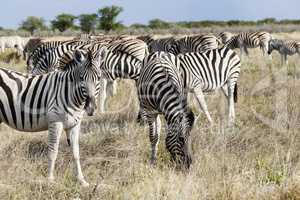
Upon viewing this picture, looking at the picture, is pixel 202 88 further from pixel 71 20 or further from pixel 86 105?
pixel 71 20

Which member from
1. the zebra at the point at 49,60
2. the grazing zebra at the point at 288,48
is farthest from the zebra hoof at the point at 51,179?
the grazing zebra at the point at 288,48

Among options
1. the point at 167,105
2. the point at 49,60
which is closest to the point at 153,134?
the point at 167,105

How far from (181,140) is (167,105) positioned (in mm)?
741

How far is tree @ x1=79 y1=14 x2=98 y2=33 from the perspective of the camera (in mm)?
57463

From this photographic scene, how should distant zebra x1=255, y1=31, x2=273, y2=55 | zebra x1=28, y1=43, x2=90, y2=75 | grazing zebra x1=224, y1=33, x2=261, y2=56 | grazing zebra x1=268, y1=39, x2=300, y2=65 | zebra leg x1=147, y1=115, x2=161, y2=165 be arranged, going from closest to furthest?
zebra leg x1=147, y1=115, x2=161, y2=165 → zebra x1=28, y1=43, x2=90, y2=75 → grazing zebra x1=268, y1=39, x2=300, y2=65 → distant zebra x1=255, y1=31, x2=273, y2=55 → grazing zebra x1=224, y1=33, x2=261, y2=56

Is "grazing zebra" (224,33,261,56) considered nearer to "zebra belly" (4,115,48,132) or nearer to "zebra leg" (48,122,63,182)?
"zebra belly" (4,115,48,132)

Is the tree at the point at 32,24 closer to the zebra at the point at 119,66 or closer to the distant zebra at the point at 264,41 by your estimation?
the distant zebra at the point at 264,41

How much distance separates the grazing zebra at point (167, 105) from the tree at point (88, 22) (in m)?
51.1

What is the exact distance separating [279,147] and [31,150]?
3.26 metres

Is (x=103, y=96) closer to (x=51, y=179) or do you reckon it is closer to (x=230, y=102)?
(x=230, y=102)

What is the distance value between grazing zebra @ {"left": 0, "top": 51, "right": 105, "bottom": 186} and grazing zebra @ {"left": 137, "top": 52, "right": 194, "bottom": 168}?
966 millimetres

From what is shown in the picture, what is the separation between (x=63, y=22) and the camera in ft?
192

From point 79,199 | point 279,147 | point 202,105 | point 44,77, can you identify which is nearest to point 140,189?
point 79,199

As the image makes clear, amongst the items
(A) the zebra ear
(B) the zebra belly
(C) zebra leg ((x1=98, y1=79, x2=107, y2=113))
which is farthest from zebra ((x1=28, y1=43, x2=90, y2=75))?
(A) the zebra ear
